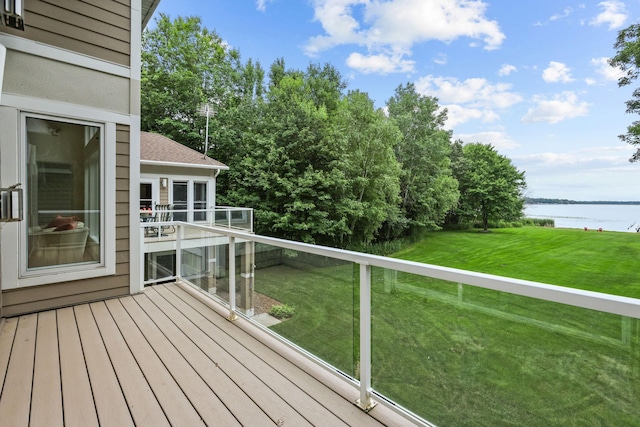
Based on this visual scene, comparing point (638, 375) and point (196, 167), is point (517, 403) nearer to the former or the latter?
point (638, 375)

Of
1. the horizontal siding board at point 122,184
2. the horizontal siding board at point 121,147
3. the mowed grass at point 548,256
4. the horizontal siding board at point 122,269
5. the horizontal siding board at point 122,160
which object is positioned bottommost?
the mowed grass at point 548,256

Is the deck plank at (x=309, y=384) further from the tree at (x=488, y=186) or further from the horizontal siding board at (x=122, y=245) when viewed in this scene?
the tree at (x=488, y=186)

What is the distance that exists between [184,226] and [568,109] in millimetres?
31041

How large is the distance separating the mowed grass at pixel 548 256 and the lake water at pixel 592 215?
3.78ft

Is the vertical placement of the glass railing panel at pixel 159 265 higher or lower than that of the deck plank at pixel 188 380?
higher

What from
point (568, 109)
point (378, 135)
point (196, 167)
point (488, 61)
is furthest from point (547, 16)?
point (196, 167)

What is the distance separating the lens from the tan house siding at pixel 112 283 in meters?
3.17

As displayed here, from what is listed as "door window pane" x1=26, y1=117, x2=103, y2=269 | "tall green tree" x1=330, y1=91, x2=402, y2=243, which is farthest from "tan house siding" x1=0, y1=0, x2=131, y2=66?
"tall green tree" x1=330, y1=91, x2=402, y2=243

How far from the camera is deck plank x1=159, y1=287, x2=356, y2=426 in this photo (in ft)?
5.65

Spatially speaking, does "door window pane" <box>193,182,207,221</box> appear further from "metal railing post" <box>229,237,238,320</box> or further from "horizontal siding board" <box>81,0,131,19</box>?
"metal railing post" <box>229,237,238,320</box>

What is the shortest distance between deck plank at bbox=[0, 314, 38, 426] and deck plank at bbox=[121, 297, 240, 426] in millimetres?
739

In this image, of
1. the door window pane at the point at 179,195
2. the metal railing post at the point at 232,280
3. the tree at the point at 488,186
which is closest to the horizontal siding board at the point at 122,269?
the metal railing post at the point at 232,280

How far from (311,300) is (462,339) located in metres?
1.10

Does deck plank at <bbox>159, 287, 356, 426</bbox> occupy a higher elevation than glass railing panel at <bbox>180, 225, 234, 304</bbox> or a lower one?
lower
